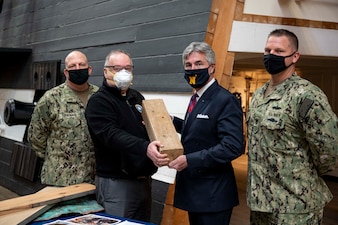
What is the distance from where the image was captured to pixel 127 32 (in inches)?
152

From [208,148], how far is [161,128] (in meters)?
0.26

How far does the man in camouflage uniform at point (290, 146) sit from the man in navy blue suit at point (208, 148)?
15 cm

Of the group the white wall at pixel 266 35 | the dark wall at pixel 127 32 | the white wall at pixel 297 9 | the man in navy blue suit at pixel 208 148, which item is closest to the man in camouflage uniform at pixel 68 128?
the dark wall at pixel 127 32

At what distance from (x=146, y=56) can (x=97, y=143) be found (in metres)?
1.64

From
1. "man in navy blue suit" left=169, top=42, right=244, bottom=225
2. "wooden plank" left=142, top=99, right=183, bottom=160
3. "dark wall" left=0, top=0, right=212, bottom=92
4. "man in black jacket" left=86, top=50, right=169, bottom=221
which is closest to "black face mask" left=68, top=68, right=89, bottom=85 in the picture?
"man in black jacket" left=86, top=50, right=169, bottom=221

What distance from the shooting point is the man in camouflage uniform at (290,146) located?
1.82 m

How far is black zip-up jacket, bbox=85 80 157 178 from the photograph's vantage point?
198 centimetres

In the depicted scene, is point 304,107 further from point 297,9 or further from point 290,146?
point 297,9

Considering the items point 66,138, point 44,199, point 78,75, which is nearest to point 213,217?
A: point 44,199

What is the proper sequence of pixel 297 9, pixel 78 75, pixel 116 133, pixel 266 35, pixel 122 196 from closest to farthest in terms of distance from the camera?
1. pixel 116 133
2. pixel 122 196
3. pixel 78 75
4. pixel 266 35
5. pixel 297 9

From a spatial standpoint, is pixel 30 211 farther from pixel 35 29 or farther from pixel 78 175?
pixel 35 29

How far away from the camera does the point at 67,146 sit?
108 inches

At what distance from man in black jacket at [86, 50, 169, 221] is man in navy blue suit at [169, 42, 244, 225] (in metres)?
0.25

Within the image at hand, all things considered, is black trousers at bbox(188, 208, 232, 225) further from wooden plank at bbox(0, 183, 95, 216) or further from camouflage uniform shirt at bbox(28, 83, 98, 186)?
camouflage uniform shirt at bbox(28, 83, 98, 186)
